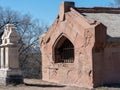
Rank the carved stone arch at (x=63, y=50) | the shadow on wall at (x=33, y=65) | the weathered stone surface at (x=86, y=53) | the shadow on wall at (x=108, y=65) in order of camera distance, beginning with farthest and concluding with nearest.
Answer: the shadow on wall at (x=33, y=65) < the carved stone arch at (x=63, y=50) < the shadow on wall at (x=108, y=65) < the weathered stone surface at (x=86, y=53)

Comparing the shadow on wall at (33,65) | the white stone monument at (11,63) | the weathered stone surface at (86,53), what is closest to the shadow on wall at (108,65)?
the weathered stone surface at (86,53)

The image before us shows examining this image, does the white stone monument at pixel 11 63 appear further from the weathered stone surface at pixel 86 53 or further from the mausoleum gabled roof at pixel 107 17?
the mausoleum gabled roof at pixel 107 17

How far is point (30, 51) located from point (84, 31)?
30410mm

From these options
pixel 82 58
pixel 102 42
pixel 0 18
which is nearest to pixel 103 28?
pixel 102 42

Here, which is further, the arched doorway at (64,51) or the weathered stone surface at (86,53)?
the arched doorway at (64,51)

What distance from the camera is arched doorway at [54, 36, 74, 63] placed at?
2526 centimetres

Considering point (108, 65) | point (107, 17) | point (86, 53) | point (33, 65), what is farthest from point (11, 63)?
point (33, 65)

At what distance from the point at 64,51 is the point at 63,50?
101 millimetres

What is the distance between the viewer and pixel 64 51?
86.7ft

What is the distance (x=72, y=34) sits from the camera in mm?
23719

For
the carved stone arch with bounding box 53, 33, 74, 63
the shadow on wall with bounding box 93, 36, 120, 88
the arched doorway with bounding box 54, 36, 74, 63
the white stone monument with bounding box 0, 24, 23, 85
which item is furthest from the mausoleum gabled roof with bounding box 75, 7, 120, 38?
the white stone monument with bounding box 0, 24, 23, 85

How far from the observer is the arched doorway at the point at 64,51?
82.9 ft

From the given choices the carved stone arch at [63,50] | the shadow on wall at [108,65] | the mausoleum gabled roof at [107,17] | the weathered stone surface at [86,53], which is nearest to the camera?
the weathered stone surface at [86,53]

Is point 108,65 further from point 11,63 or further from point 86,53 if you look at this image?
point 11,63
